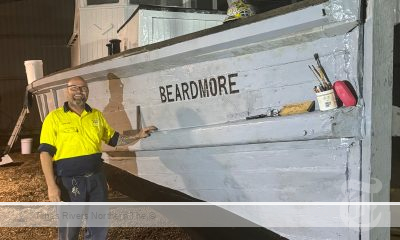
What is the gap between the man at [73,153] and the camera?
2967 mm

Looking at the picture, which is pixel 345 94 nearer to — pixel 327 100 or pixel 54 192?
pixel 327 100

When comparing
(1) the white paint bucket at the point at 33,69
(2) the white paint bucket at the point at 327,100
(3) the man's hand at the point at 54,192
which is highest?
(1) the white paint bucket at the point at 33,69

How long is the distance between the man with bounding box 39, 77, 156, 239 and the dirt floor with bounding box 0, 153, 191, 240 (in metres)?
0.83

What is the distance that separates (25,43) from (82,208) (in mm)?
11146

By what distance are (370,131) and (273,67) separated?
2.50 ft

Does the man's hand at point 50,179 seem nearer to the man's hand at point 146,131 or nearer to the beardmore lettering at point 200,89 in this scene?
the man's hand at point 146,131

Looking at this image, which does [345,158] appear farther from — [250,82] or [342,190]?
[250,82]

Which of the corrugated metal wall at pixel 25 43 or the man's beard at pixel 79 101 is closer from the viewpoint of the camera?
the man's beard at pixel 79 101

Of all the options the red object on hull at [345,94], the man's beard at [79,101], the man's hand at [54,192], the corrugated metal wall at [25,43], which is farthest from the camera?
the corrugated metal wall at [25,43]

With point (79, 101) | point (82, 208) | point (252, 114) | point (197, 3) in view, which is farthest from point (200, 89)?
point (197, 3)

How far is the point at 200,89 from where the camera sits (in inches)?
129

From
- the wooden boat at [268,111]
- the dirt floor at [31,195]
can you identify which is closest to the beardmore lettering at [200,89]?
the wooden boat at [268,111]

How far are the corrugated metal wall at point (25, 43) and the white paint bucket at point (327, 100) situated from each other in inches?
444

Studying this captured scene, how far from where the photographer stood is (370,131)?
8.34ft
